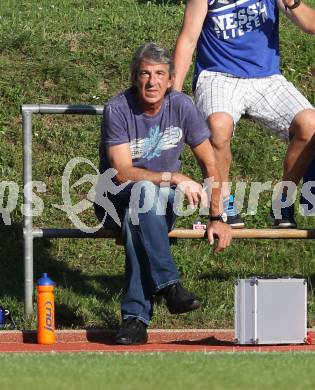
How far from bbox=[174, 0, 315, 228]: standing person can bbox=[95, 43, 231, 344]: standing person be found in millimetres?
357

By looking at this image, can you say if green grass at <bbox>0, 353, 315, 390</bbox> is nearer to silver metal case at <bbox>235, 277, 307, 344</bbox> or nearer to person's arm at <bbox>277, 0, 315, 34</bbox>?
silver metal case at <bbox>235, 277, 307, 344</bbox>

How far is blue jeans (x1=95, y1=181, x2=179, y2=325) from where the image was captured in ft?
24.0

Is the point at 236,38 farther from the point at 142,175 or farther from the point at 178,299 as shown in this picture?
the point at 178,299

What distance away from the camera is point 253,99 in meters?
8.30

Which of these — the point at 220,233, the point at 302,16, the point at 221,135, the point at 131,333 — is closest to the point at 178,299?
the point at 131,333

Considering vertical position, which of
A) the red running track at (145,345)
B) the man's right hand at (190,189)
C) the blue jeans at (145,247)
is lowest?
the red running track at (145,345)

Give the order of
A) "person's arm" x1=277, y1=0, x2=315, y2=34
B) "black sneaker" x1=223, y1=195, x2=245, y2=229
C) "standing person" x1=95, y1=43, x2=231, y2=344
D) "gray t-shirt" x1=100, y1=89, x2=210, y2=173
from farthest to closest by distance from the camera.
Answer: "person's arm" x1=277, y1=0, x2=315, y2=34 → "black sneaker" x1=223, y1=195, x2=245, y2=229 → "gray t-shirt" x1=100, y1=89, x2=210, y2=173 → "standing person" x1=95, y1=43, x2=231, y2=344

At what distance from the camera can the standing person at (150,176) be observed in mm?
7363

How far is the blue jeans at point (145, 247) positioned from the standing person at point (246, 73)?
892 millimetres

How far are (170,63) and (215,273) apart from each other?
2.28 meters

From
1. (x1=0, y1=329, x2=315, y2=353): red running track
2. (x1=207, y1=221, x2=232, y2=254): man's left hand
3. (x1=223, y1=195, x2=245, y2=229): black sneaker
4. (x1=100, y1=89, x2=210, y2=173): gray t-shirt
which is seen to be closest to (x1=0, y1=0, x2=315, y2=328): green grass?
(x1=0, y1=329, x2=315, y2=353): red running track

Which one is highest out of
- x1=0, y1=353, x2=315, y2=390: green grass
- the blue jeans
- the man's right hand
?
the man's right hand

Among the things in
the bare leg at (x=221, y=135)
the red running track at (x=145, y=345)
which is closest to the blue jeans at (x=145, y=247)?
the red running track at (x=145, y=345)

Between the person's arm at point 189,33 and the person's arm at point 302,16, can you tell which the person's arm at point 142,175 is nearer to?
the person's arm at point 189,33
